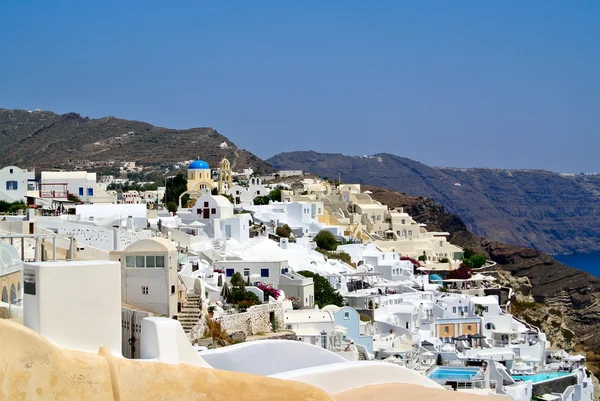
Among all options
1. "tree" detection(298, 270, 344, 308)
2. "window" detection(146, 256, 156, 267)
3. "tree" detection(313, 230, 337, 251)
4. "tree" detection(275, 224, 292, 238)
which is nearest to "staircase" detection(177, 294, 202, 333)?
"window" detection(146, 256, 156, 267)

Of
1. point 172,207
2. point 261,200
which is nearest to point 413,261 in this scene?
point 261,200

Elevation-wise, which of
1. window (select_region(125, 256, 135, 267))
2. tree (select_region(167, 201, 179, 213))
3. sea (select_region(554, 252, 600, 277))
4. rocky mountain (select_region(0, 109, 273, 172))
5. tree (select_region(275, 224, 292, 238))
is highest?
rocky mountain (select_region(0, 109, 273, 172))

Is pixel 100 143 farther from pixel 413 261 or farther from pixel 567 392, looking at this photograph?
pixel 567 392

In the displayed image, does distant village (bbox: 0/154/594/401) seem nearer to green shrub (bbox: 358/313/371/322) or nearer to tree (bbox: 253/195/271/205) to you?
green shrub (bbox: 358/313/371/322)

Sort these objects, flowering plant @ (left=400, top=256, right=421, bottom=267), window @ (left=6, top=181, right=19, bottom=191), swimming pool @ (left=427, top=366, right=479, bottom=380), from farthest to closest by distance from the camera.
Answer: flowering plant @ (left=400, top=256, right=421, bottom=267) → window @ (left=6, top=181, right=19, bottom=191) → swimming pool @ (left=427, top=366, right=479, bottom=380)

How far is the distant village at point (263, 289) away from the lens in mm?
5711

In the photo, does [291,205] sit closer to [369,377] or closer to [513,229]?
[369,377]

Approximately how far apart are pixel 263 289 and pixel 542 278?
1690 inches

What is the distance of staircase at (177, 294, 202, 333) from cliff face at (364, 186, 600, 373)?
989 inches

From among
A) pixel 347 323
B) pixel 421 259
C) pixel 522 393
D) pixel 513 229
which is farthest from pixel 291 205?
pixel 513 229

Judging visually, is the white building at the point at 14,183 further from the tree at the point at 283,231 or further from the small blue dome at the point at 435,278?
the small blue dome at the point at 435,278

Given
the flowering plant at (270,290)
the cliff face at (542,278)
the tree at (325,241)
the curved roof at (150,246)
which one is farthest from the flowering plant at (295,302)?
the cliff face at (542,278)

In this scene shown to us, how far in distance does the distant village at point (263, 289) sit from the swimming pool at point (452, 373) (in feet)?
0.17

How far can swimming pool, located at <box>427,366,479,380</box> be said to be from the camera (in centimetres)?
2028
